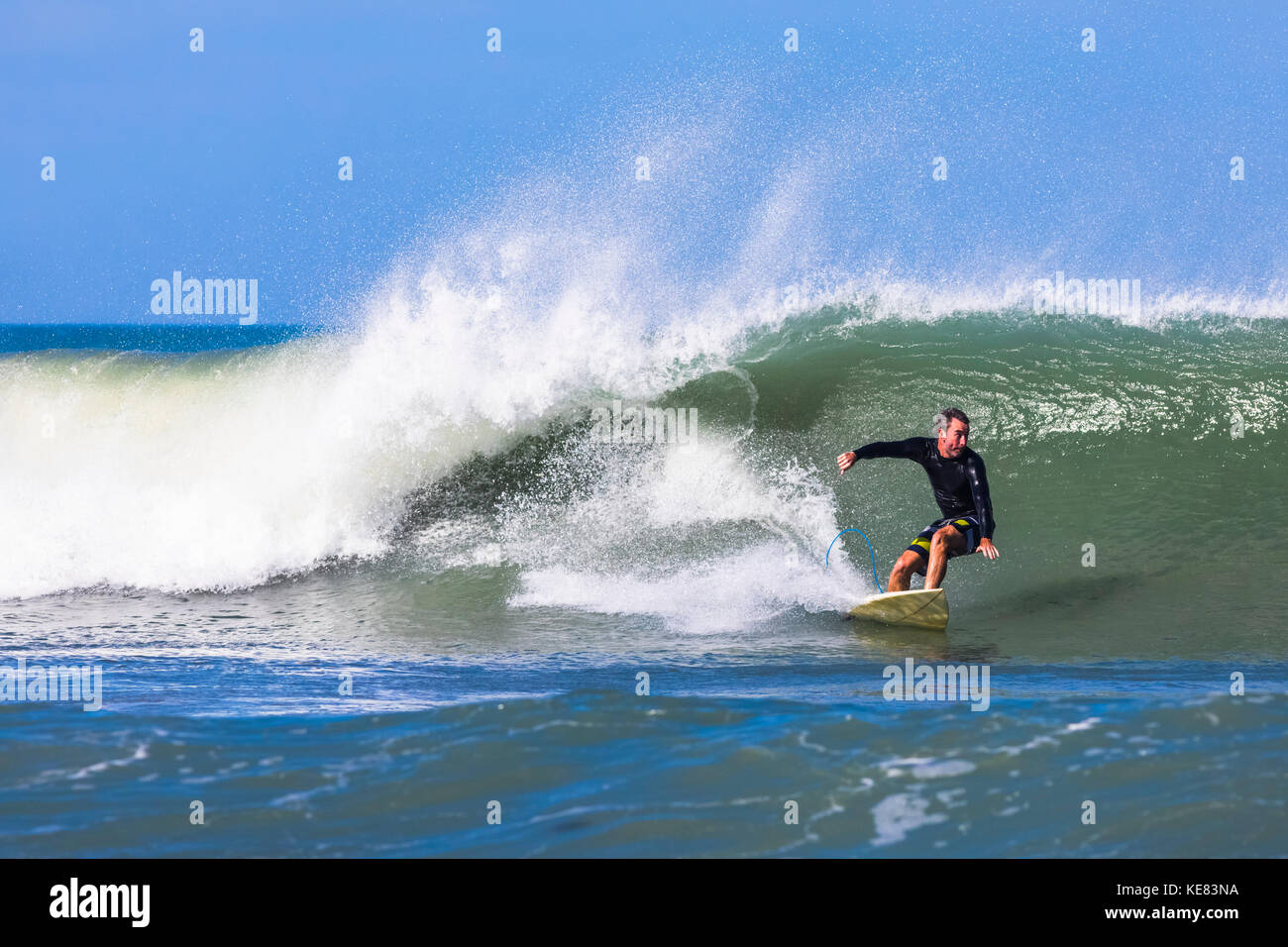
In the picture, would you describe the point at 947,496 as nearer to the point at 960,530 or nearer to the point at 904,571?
the point at 960,530

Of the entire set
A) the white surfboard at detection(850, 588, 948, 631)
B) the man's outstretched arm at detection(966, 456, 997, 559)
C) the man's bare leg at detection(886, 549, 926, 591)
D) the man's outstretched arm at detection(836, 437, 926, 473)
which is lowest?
the white surfboard at detection(850, 588, 948, 631)

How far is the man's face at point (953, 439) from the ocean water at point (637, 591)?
1165 millimetres

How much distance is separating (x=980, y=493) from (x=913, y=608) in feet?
2.94

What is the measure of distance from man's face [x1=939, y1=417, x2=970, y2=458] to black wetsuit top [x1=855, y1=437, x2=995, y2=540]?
41mm

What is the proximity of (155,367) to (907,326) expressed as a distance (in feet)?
29.1

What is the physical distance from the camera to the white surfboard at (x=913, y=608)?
24.9 feet

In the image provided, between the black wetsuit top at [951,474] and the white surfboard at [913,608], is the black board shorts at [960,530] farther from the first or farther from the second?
the white surfboard at [913,608]

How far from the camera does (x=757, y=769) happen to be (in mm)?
4457

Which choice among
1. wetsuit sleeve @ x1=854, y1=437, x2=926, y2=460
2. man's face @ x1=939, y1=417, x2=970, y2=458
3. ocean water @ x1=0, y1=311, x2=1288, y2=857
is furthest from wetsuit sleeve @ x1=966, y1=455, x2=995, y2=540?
ocean water @ x1=0, y1=311, x2=1288, y2=857

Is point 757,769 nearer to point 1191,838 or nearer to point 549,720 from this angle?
point 549,720

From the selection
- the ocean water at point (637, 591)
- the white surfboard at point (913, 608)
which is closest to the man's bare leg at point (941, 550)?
the white surfboard at point (913, 608)

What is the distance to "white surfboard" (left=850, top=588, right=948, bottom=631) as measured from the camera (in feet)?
24.9

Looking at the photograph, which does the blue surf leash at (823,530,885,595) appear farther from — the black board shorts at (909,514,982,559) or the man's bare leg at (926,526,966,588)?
the man's bare leg at (926,526,966,588)

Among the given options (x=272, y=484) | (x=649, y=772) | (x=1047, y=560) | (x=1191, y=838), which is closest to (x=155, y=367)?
(x=272, y=484)
